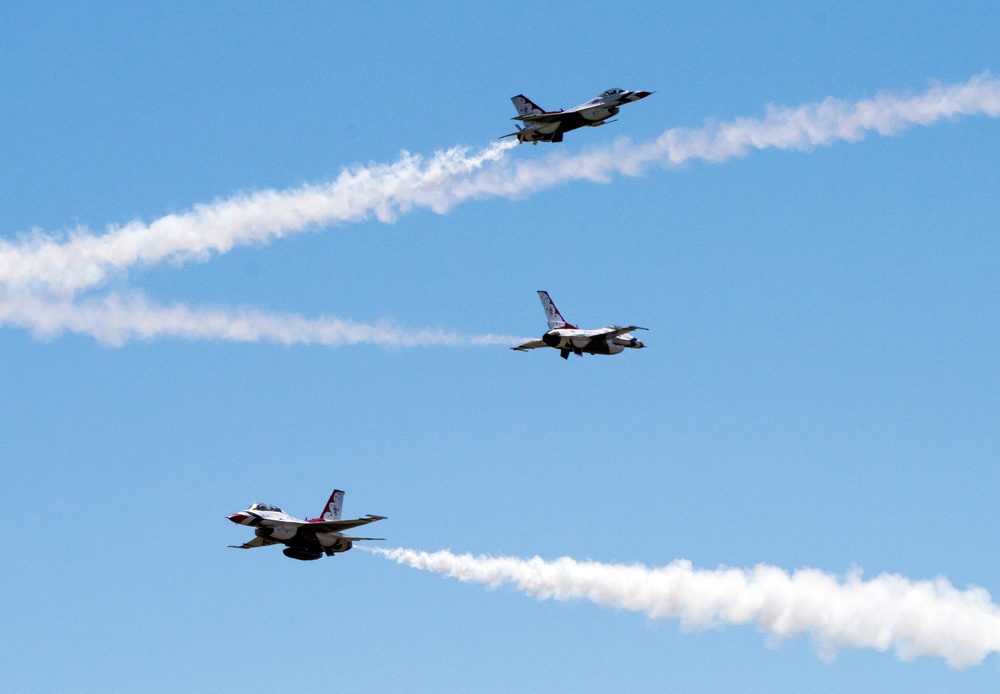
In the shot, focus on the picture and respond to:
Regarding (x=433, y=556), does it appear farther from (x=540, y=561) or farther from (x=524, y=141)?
(x=524, y=141)

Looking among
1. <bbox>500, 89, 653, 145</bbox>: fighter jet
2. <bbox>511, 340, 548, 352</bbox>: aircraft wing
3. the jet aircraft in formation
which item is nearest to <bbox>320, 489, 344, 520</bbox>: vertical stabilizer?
the jet aircraft in formation

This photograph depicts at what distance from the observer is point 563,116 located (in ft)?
376

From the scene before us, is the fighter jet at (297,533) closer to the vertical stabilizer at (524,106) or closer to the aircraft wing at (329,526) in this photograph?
the aircraft wing at (329,526)

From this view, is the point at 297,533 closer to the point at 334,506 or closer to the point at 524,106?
the point at 334,506

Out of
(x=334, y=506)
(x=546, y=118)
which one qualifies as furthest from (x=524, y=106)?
(x=334, y=506)

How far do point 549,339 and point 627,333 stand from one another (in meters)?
5.77

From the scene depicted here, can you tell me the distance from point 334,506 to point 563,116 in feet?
99.5

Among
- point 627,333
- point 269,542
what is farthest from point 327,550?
point 627,333

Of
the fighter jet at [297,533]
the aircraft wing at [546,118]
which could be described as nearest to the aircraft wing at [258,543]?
the fighter jet at [297,533]

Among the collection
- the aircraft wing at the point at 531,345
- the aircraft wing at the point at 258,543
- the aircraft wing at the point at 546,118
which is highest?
the aircraft wing at the point at 546,118

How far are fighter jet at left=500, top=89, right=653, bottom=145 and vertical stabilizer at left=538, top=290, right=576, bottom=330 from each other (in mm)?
10777

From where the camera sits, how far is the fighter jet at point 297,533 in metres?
104

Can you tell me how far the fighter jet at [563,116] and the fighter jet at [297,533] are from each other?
29.2 metres

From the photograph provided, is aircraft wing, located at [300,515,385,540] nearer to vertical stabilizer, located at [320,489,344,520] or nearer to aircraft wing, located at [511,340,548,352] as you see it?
vertical stabilizer, located at [320,489,344,520]
